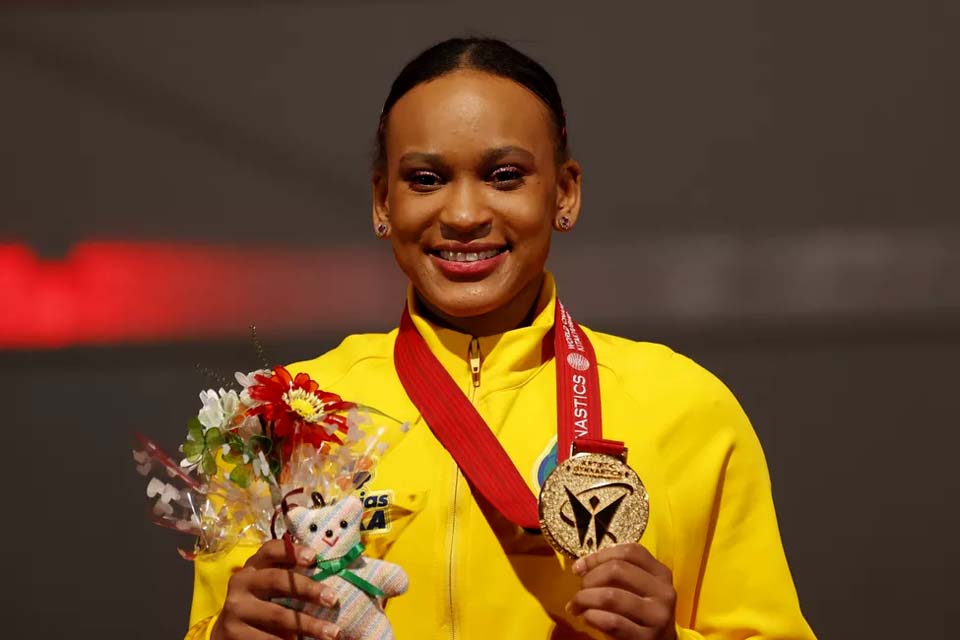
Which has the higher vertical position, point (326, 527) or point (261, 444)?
point (261, 444)

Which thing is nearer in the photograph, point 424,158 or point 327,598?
point 327,598

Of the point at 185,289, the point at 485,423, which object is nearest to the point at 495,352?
the point at 485,423

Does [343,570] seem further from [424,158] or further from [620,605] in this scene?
[424,158]

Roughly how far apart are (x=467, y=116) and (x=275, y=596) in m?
0.68

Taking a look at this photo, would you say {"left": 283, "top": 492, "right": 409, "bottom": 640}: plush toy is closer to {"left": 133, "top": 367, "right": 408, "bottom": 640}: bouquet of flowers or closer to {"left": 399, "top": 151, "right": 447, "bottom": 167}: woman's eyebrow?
{"left": 133, "top": 367, "right": 408, "bottom": 640}: bouquet of flowers

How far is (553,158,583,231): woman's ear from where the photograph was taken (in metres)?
2.28

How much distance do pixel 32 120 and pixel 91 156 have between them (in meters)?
0.17

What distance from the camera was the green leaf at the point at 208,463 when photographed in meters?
1.95

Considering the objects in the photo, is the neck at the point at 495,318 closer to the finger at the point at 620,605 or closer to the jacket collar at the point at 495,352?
the jacket collar at the point at 495,352

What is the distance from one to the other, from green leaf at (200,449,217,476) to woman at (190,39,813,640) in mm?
174

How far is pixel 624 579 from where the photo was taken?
187cm

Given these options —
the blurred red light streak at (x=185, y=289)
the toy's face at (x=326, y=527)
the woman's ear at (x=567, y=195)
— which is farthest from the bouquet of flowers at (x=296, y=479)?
the blurred red light streak at (x=185, y=289)

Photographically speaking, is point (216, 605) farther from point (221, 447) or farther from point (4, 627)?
point (4, 627)

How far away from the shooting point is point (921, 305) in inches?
130
